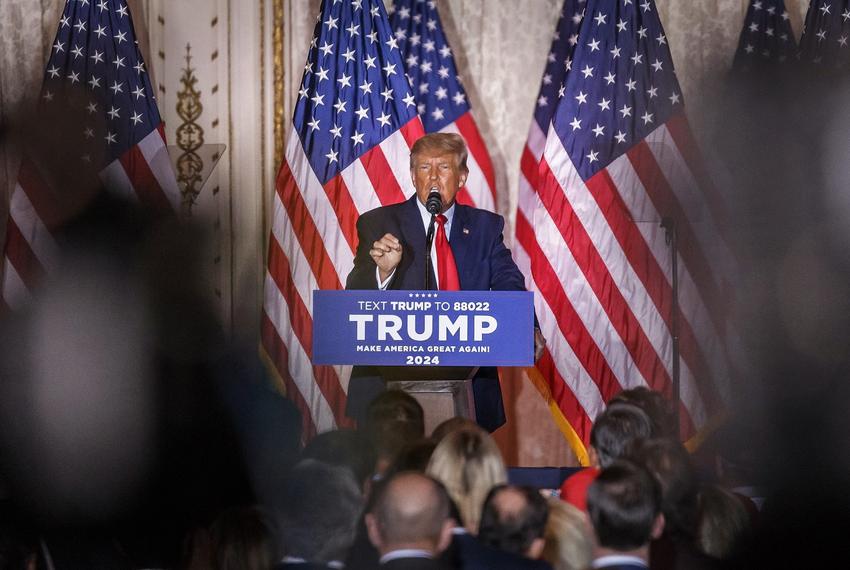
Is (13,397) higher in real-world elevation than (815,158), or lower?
lower

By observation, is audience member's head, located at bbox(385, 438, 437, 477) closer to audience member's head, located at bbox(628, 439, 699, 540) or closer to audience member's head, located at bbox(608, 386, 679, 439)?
audience member's head, located at bbox(628, 439, 699, 540)

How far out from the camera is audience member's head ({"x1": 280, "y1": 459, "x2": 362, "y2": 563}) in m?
2.62

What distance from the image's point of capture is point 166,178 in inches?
234

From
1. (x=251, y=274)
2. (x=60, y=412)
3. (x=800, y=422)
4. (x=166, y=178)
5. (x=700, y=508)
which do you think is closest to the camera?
(x=700, y=508)

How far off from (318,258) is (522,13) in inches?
81.7

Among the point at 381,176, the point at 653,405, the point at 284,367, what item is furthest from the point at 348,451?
the point at 381,176

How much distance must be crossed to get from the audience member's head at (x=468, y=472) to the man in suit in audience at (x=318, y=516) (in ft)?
0.93

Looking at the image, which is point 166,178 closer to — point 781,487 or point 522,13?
point 522,13

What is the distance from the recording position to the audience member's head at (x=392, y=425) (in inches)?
136

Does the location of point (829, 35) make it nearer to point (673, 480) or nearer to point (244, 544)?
point (673, 480)

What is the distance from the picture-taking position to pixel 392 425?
11.5 ft

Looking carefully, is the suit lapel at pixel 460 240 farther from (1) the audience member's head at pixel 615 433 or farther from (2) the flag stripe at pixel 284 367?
(1) the audience member's head at pixel 615 433

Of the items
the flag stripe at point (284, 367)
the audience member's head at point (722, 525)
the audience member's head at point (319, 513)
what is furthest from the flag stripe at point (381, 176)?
the audience member's head at point (722, 525)

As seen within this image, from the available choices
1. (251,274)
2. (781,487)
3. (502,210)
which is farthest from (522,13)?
(781,487)
